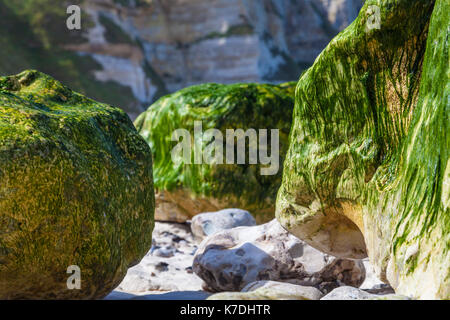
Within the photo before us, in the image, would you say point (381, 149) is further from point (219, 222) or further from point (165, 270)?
point (219, 222)

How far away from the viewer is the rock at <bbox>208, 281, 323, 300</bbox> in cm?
245

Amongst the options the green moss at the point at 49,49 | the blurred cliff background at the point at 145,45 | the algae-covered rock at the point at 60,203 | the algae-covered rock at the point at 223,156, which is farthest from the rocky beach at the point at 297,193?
the blurred cliff background at the point at 145,45

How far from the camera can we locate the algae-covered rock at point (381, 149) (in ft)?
7.53

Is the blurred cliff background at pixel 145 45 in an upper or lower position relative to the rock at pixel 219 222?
upper

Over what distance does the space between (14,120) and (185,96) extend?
516cm

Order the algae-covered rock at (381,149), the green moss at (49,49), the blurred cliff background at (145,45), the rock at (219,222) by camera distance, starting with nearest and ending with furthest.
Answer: the algae-covered rock at (381,149) < the rock at (219,222) < the green moss at (49,49) < the blurred cliff background at (145,45)

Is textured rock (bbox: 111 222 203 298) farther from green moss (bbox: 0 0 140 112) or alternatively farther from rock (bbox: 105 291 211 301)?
green moss (bbox: 0 0 140 112)

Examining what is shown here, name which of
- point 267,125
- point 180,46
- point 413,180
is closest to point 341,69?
point 413,180

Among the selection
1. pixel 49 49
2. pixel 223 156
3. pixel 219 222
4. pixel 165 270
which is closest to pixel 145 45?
pixel 49 49

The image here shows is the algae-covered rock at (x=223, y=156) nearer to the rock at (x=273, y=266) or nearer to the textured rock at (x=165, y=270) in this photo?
the textured rock at (x=165, y=270)

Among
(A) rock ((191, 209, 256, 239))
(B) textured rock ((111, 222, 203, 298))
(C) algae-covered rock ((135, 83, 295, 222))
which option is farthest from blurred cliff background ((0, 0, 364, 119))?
(A) rock ((191, 209, 256, 239))

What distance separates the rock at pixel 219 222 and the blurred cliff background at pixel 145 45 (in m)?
20.4

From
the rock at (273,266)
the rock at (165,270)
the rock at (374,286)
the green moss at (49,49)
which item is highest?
the green moss at (49,49)
